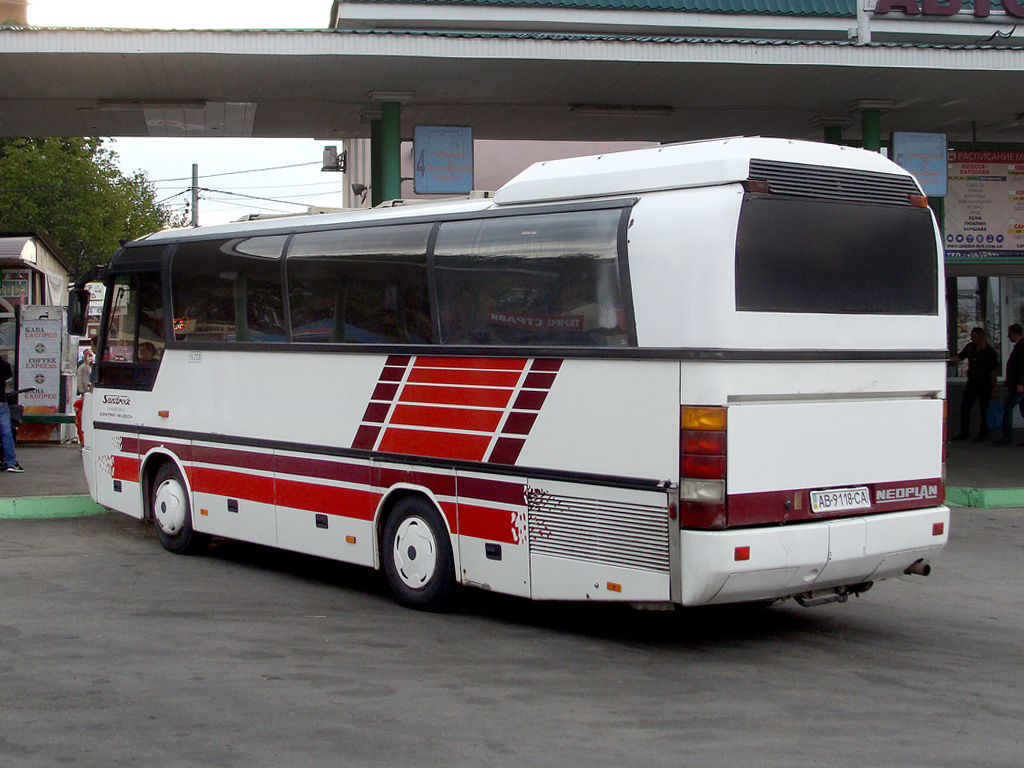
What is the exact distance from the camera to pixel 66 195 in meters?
45.3

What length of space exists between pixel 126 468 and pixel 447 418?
188 inches

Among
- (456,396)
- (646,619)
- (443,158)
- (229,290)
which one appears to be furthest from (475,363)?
(443,158)

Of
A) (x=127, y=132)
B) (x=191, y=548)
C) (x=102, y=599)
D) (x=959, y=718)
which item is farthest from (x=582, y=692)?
(x=127, y=132)

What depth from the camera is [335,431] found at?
30.3 ft

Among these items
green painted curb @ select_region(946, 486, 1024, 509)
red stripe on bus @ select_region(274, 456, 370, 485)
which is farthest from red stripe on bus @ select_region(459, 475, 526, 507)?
green painted curb @ select_region(946, 486, 1024, 509)

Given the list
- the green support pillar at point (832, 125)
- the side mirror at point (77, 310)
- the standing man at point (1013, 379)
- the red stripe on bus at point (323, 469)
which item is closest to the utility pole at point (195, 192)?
the green support pillar at point (832, 125)

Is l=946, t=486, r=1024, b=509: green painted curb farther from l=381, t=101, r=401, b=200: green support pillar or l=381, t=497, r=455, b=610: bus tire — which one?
l=381, t=101, r=401, b=200: green support pillar

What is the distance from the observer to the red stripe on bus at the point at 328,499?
29.4 feet

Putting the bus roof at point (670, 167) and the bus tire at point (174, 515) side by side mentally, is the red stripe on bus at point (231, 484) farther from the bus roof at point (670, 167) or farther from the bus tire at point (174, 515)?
the bus roof at point (670, 167)

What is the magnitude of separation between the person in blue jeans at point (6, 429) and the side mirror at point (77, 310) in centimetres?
508

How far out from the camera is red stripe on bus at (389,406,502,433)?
8008mm

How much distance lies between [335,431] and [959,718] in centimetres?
501

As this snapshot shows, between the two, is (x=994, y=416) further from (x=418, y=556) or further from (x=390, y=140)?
(x=418, y=556)

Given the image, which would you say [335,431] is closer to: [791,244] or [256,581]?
[256,581]
